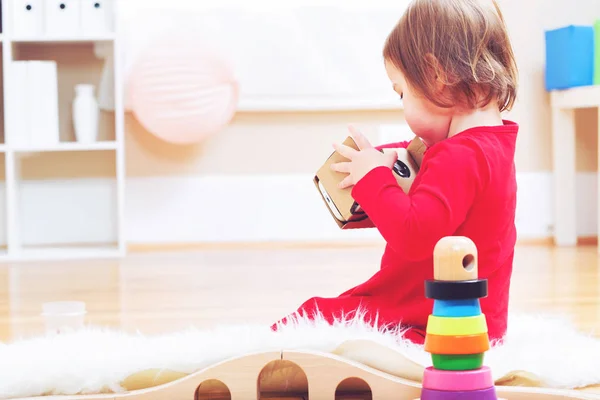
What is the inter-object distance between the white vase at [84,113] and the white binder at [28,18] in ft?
0.67

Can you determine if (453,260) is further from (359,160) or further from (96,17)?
(96,17)

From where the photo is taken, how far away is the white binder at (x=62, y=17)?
2.58 metres

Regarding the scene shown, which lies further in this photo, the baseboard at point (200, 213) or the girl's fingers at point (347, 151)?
the baseboard at point (200, 213)

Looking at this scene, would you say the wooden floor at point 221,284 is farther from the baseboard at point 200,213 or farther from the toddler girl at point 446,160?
the toddler girl at point 446,160

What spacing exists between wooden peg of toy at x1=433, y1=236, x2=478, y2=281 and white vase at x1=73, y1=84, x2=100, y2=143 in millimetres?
2038

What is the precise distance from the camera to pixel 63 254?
8.45 ft

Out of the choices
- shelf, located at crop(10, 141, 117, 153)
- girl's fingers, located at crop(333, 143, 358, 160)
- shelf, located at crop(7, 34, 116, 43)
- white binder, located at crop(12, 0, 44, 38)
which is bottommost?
girl's fingers, located at crop(333, 143, 358, 160)

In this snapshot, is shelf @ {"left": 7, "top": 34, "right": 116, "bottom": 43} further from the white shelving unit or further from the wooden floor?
the wooden floor

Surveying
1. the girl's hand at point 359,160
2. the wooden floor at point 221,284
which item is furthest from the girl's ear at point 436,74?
the wooden floor at point 221,284

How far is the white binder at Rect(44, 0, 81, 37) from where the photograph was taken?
8.46 feet

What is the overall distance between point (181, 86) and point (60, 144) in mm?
387

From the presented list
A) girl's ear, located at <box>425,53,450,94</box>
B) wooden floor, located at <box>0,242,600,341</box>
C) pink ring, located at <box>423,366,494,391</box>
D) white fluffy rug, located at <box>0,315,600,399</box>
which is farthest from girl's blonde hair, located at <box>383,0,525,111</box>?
wooden floor, located at <box>0,242,600,341</box>

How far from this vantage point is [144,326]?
1510mm

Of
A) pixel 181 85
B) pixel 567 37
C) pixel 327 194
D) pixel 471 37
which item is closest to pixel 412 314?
pixel 327 194
